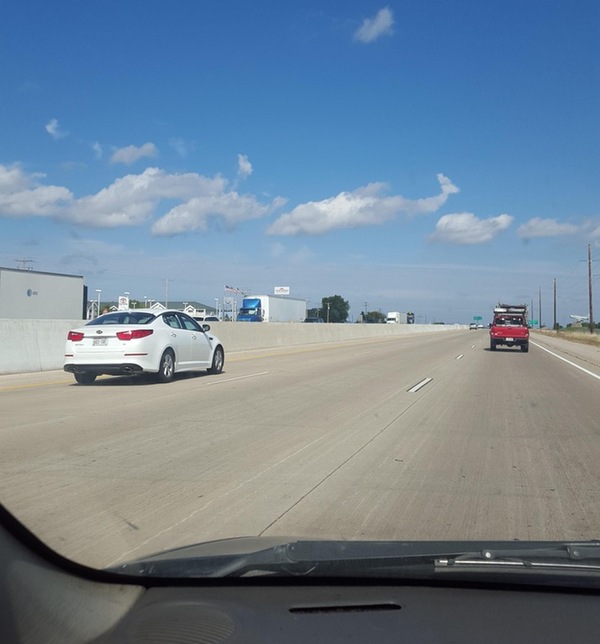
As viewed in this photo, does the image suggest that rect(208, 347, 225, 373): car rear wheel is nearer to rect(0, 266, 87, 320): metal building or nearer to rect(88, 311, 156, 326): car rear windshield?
rect(88, 311, 156, 326): car rear windshield

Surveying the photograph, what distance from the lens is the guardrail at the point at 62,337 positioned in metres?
18.8

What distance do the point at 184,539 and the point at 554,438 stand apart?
6.66 metres

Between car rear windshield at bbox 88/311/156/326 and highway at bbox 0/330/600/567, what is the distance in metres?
1.47

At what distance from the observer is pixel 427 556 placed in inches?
147

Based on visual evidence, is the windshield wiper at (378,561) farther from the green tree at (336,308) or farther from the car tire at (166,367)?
the green tree at (336,308)

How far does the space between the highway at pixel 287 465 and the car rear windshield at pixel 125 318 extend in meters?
1.47

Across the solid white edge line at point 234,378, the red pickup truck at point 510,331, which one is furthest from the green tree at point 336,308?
the solid white edge line at point 234,378

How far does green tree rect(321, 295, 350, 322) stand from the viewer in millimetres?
133875

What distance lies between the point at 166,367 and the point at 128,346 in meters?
1.33

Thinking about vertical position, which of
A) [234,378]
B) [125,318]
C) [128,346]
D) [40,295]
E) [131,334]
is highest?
[40,295]

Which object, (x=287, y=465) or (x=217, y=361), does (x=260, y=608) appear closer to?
(x=287, y=465)

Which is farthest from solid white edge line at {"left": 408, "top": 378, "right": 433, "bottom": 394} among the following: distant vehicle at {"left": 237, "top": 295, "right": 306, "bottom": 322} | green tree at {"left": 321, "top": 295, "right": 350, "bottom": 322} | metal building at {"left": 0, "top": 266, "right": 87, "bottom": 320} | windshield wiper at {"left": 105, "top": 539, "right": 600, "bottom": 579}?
green tree at {"left": 321, "top": 295, "right": 350, "bottom": 322}

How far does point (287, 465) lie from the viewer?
8070 mm

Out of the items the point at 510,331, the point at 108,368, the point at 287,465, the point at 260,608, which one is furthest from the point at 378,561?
the point at 510,331
